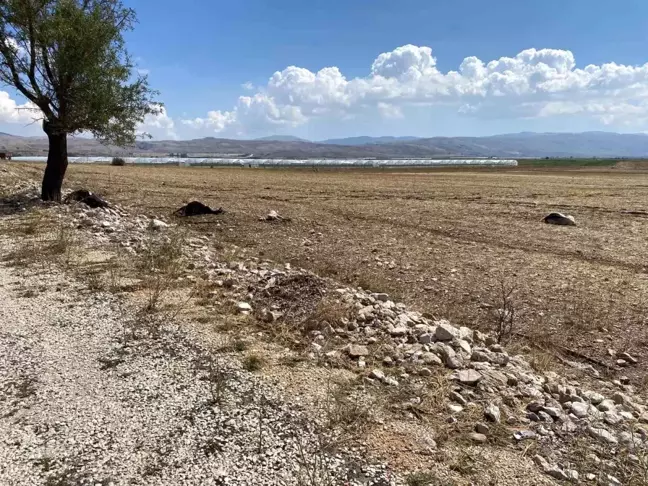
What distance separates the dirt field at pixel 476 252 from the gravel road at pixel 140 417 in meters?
4.90

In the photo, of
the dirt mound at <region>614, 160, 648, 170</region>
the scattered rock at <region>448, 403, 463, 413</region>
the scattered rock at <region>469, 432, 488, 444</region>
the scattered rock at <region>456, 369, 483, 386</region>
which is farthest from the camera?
the dirt mound at <region>614, 160, 648, 170</region>

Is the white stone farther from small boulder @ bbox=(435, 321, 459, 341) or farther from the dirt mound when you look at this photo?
the dirt mound

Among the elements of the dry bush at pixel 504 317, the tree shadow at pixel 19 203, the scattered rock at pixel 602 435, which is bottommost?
the dry bush at pixel 504 317

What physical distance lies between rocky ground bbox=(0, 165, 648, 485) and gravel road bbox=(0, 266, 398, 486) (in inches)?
0.7

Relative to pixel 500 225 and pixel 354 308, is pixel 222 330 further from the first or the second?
pixel 500 225

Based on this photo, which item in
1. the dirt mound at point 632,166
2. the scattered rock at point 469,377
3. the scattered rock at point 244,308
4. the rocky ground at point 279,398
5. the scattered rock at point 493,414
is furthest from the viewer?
the dirt mound at point 632,166

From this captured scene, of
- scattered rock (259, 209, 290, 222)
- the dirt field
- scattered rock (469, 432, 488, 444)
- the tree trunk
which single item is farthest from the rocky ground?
the tree trunk

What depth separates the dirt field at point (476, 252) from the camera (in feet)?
29.4

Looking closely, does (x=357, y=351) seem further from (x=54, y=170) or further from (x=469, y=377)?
(x=54, y=170)

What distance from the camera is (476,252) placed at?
1448 cm

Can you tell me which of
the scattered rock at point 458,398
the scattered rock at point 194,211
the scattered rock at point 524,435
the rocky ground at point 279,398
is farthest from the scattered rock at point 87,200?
the scattered rock at point 524,435

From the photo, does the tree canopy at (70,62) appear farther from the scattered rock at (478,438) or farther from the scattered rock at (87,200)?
the scattered rock at (478,438)

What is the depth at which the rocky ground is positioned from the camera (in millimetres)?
4039

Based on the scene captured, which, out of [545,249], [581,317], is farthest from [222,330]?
[545,249]
